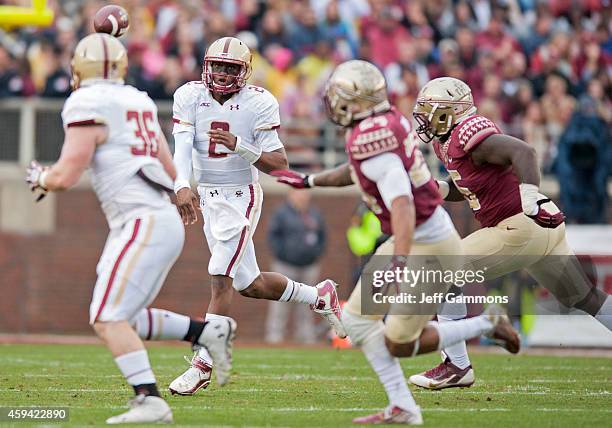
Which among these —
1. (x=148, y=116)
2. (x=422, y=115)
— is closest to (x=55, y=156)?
(x=422, y=115)

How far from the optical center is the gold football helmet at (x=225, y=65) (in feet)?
26.2

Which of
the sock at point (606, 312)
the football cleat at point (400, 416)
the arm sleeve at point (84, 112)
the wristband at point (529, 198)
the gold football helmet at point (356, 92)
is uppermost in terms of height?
the gold football helmet at point (356, 92)

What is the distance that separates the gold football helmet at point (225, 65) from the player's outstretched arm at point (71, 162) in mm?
2029

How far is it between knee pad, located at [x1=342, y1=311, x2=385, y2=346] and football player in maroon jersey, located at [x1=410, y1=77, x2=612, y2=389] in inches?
68.5

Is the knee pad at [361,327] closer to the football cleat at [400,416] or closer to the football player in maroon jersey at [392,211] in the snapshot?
the football player in maroon jersey at [392,211]

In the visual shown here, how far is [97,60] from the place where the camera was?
20.3 feet

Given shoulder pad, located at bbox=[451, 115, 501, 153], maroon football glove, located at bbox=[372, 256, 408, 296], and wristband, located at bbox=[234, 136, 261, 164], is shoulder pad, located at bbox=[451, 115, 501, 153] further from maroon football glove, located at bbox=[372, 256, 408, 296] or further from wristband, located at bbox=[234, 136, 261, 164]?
wristband, located at bbox=[234, 136, 261, 164]

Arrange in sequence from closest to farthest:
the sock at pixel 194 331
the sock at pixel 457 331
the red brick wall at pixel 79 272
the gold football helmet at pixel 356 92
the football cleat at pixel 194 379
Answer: the gold football helmet at pixel 356 92 → the sock at pixel 194 331 → the sock at pixel 457 331 → the football cleat at pixel 194 379 → the red brick wall at pixel 79 272

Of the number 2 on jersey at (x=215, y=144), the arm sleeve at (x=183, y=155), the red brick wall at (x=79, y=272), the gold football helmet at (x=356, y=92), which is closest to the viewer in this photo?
the gold football helmet at (x=356, y=92)

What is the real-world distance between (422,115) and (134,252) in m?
2.51

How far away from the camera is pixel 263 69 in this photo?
15.1 meters

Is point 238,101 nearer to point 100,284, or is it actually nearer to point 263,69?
point 100,284

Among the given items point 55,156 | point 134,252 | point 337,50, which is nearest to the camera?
point 134,252

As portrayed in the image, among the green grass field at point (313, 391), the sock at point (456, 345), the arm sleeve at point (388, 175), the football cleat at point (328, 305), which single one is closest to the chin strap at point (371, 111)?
the arm sleeve at point (388, 175)
